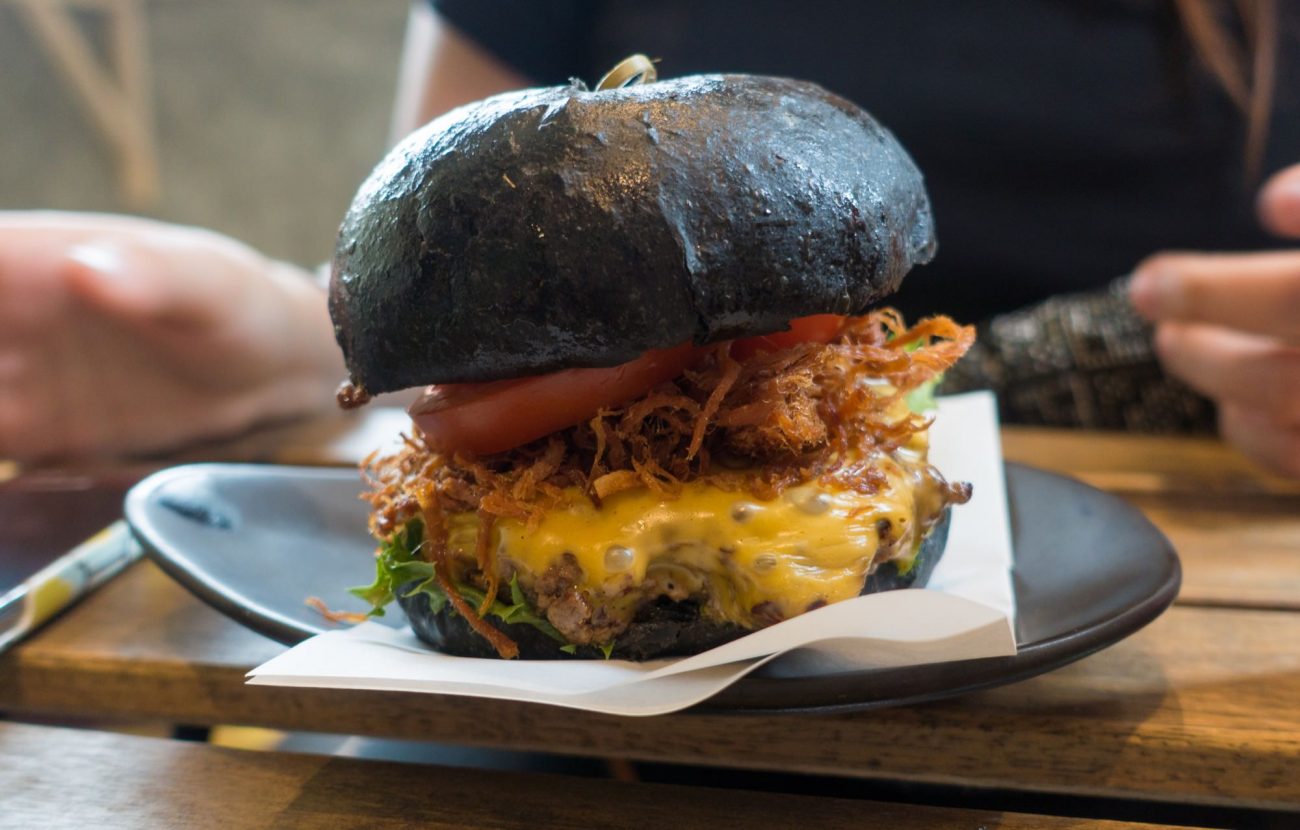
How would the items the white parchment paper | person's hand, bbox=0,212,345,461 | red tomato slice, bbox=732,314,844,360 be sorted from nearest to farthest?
the white parchment paper < red tomato slice, bbox=732,314,844,360 < person's hand, bbox=0,212,345,461

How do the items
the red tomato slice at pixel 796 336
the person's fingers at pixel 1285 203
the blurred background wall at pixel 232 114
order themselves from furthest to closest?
the blurred background wall at pixel 232 114, the person's fingers at pixel 1285 203, the red tomato slice at pixel 796 336

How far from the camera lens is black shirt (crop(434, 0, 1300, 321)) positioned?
98.8 inches

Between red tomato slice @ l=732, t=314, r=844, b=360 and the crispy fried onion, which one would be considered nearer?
the crispy fried onion

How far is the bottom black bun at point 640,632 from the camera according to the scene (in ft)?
3.78

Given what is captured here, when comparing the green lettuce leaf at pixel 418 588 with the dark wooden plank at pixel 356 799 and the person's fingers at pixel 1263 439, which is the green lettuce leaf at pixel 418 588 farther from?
the person's fingers at pixel 1263 439

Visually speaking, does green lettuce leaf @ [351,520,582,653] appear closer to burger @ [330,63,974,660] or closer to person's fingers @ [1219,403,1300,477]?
burger @ [330,63,974,660]

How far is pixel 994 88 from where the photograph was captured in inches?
99.7

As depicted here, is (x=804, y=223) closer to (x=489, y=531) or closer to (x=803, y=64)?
(x=489, y=531)

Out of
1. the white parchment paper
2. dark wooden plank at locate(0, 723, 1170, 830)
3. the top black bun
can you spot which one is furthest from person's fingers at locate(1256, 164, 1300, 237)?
dark wooden plank at locate(0, 723, 1170, 830)

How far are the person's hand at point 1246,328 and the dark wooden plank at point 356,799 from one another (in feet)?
3.89

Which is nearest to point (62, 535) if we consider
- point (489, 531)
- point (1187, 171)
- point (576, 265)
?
point (489, 531)

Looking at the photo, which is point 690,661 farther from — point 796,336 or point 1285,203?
point 1285,203

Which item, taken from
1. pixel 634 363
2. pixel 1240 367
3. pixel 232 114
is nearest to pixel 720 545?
pixel 634 363

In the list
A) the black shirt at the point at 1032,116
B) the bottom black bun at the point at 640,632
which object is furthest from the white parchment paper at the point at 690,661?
the black shirt at the point at 1032,116
